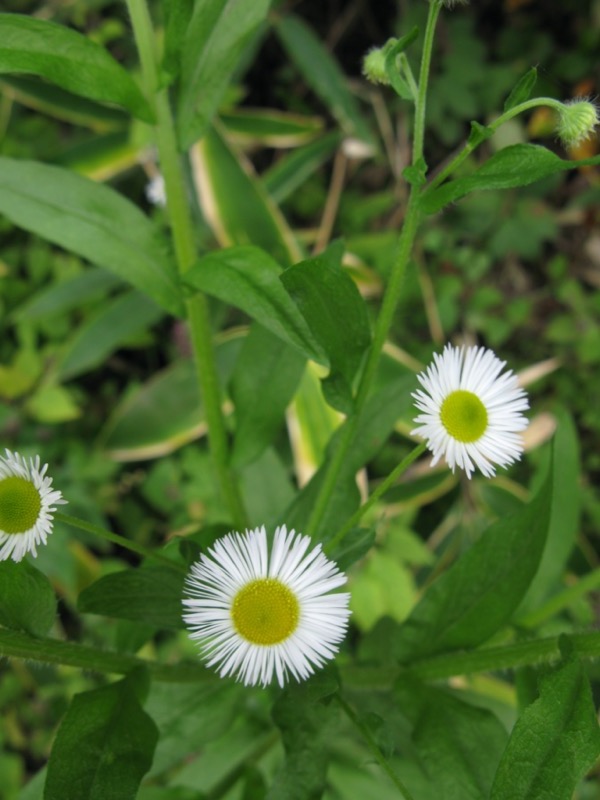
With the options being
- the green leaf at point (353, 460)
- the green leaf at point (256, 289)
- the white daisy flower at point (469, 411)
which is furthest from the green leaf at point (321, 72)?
the white daisy flower at point (469, 411)

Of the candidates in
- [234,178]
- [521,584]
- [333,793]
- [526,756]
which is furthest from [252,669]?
[234,178]

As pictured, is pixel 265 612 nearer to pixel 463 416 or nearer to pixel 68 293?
pixel 463 416

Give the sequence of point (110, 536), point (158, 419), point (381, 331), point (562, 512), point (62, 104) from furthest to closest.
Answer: point (62, 104), point (158, 419), point (562, 512), point (381, 331), point (110, 536)

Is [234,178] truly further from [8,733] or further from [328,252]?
[8,733]

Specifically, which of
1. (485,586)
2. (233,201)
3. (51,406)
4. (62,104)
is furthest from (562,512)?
(62,104)

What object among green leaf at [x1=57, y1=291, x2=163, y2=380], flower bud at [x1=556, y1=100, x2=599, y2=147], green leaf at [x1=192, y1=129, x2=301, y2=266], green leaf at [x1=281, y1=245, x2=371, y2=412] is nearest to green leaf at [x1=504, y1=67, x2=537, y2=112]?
flower bud at [x1=556, y1=100, x2=599, y2=147]
